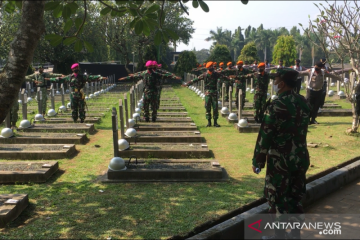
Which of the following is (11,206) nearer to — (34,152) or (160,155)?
(34,152)

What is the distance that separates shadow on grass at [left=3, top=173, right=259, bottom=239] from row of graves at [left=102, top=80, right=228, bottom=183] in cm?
20

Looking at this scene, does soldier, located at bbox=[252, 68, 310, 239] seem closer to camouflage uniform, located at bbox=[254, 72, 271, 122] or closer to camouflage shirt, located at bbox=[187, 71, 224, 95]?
camouflage shirt, located at bbox=[187, 71, 224, 95]

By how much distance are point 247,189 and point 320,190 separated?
3.59 feet

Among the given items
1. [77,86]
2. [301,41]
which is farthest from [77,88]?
[301,41]

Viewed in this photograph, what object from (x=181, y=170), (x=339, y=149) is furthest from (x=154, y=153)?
(x=339, y=149)

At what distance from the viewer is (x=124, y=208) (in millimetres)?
4559

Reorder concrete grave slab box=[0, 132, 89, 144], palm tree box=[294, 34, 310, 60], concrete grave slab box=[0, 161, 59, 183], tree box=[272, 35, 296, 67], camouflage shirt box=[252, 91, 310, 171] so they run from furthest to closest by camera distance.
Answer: palm tree box=[294, 34, 310, 60], tree box=[272, 35, 296, 67], concrete grave slab box=[0, 132, 89, 144], concrete grave slab box=[0, 161, 59, 183], camouflage shirt box=[252, 91, 310, 171]

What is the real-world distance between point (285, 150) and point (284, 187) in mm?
385

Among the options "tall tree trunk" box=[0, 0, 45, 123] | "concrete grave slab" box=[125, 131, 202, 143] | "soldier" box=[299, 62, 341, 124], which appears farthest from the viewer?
"soldier" box=[299, 62, 341, 124]

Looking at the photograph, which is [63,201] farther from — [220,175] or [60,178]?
[220,175]

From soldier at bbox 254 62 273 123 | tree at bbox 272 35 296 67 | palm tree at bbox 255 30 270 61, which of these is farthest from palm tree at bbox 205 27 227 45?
soldier at bbox 254 62 273 123

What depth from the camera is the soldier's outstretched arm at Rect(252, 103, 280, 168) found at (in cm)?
363

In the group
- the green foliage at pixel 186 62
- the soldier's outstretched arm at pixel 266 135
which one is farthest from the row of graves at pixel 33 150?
the green foliage at pixel 186 62

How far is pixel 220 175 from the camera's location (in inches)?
228
